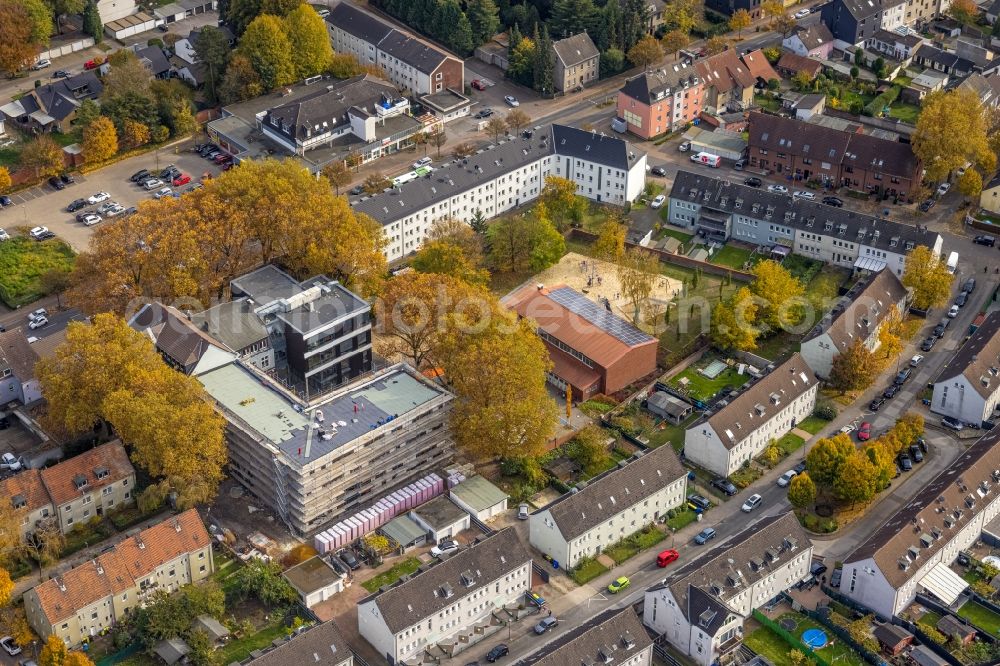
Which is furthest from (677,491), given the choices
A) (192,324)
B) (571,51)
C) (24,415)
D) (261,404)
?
(571,51)

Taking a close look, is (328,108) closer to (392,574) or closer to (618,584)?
(392,574)

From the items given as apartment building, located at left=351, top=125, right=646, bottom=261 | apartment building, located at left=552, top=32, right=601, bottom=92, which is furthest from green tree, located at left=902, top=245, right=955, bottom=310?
apartment building, located at left=552, top=32, right=601, bottom=92

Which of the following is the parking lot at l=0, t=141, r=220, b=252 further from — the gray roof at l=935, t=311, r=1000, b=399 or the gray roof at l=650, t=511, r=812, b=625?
the gray roof at l=935, t=311, r=1000, b=399

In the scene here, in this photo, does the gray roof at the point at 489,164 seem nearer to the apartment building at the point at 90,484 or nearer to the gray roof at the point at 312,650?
the apartment building at the point at 90,484

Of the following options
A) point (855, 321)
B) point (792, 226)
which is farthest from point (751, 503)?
point (792, 226)

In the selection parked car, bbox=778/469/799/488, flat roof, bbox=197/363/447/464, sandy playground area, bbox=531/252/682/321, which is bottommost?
parked car, bbox=778/469/799/488

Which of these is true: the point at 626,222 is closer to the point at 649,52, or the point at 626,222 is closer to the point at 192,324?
the point at 649,52
